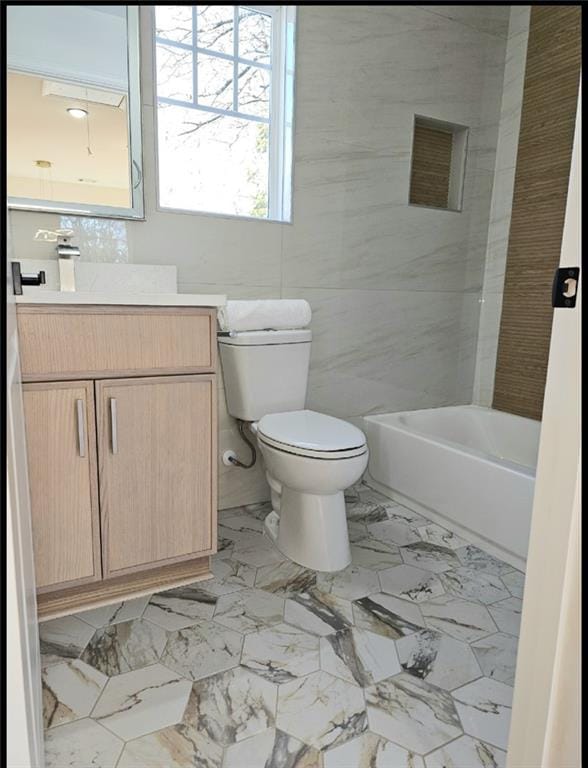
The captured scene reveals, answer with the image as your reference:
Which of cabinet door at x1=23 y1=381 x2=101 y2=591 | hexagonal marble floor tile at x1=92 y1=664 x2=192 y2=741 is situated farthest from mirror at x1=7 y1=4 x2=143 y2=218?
hexagonal marble floor tile at x1=92 y1=664 x2=192 y2=741

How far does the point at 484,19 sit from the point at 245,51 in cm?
125

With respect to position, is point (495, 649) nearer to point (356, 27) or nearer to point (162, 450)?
point (162, 450)

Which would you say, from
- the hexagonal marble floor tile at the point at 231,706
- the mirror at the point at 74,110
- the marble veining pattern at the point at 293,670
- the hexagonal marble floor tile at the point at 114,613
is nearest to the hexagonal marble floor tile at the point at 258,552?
the marble veining pattern at the point at 293,670

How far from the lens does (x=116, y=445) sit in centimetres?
135

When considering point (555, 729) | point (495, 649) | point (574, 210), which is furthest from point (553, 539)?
point (495, 649)

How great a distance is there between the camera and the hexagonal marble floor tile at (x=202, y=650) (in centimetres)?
123

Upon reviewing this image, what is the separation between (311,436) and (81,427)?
0.71 meters

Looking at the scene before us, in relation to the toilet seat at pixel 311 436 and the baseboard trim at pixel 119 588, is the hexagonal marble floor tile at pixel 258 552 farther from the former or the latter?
the toilet seat at pixel 311 436

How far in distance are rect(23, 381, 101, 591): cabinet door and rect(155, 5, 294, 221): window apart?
97 centimetres

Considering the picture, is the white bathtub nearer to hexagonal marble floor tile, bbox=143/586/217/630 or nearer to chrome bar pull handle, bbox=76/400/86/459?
hexagonal marble floor tile, bbox=143/586/217/630

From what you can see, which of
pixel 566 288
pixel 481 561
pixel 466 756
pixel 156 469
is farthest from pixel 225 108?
pixel 466 756

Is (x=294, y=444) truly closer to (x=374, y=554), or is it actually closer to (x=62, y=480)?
(x=374, y=554)

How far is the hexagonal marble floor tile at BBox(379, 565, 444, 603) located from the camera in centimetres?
156

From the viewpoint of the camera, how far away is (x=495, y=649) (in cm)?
132
